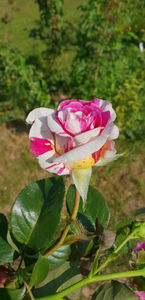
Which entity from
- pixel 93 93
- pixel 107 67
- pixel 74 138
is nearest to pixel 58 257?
pixel 74 138

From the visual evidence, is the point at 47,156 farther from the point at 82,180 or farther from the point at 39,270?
the point at 39,270

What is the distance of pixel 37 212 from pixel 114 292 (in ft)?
0.70

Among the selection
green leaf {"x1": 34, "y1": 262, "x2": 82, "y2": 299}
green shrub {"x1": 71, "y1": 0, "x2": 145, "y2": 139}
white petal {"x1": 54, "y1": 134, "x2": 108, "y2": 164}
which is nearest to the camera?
white petal {"x1": 54, "y1": 134, "x2": 108, "y2": 164}

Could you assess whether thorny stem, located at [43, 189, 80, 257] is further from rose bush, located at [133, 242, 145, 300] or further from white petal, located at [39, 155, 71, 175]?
rose bush, located at [133, 242, 145, 300]

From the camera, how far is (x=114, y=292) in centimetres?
54

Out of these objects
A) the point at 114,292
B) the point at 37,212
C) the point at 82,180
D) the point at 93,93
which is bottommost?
the point at 93,93

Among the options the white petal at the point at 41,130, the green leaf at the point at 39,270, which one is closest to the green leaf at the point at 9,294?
the green leaf at the point at 39,270

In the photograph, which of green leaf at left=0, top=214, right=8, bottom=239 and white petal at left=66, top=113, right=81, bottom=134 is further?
green leaf at left=0, top=214, right=8, bottom=239

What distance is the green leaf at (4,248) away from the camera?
573mm

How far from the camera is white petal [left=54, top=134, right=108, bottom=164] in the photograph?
1.41 feet

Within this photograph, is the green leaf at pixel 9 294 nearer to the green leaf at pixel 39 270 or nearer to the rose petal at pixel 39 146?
the green leaf at pixel 39 270

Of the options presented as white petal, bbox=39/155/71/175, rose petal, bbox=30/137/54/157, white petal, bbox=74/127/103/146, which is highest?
white petal, bbox=74/127/103/146

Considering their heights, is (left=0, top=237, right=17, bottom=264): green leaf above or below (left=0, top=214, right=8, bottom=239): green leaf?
below

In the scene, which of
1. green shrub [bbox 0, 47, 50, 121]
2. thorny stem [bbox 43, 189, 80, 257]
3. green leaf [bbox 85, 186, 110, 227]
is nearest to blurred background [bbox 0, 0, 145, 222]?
green shrub [bbox 0, 47, 50, 121]
